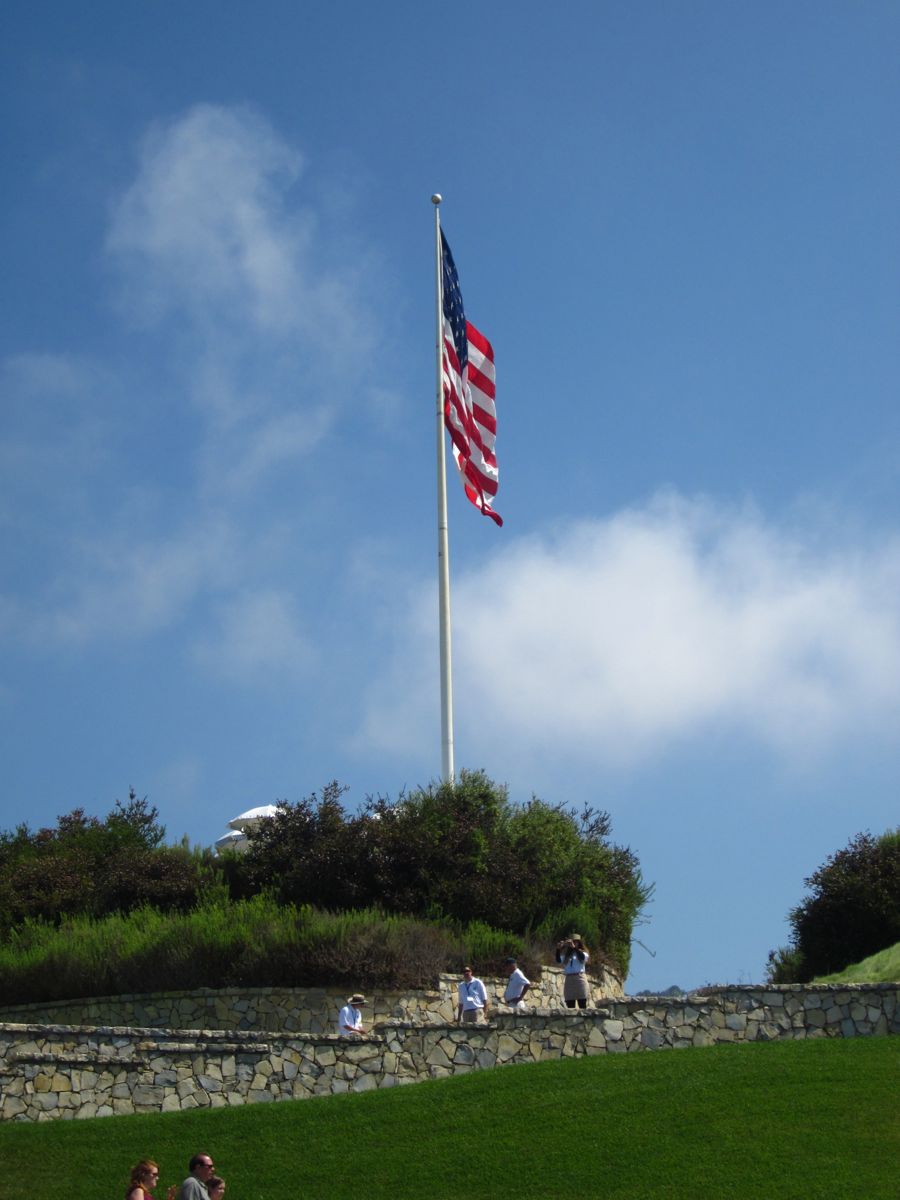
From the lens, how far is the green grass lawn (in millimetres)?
16562

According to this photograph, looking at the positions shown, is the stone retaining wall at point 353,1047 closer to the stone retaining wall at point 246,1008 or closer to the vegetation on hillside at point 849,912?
the stone retaining wall at point 246,1008

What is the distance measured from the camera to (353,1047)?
70.7ft

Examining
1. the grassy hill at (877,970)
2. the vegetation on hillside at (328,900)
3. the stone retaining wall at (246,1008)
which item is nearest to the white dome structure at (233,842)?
the vegetation on hillside at (328,900)

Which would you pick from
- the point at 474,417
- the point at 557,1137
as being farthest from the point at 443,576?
the point at 557,1137

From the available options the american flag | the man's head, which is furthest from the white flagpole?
the man's head

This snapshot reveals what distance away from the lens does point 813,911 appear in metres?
32.8

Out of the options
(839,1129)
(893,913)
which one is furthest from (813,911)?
(839,1129)

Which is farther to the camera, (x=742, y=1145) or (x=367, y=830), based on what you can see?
(x=367, y=830)

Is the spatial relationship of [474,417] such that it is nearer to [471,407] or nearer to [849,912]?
[471,407]

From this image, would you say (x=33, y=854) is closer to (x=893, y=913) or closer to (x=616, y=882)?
(x=616, y=882)

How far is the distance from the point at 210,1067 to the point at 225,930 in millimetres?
7096

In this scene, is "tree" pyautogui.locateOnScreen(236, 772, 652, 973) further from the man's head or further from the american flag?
the man's head

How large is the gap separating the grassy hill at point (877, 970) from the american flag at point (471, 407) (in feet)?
44.8

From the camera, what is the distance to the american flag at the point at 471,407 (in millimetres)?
35125
